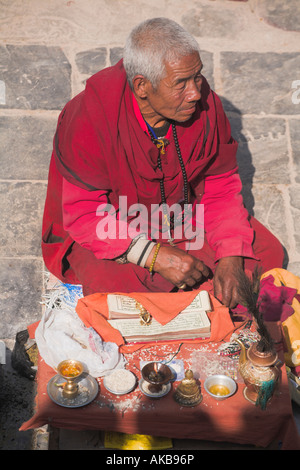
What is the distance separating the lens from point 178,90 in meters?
3.56

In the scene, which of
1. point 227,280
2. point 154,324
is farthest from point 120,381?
point 227,280

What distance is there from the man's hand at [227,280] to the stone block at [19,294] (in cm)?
130

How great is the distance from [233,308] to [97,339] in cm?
88

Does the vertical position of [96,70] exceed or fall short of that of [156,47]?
it falls short

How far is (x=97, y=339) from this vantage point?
3.55m

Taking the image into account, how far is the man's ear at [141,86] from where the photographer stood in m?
3.55

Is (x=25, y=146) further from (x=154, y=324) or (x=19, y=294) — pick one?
(x=154, y=324)

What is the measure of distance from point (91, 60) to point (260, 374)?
3648 mm

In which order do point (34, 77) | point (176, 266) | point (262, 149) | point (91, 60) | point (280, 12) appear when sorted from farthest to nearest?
point (280, 12)
point (91, 60)
point (34, 77)
point (262, 149)
point (176, 266)

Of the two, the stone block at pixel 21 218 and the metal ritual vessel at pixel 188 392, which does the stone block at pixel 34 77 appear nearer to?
the stone block at pixel 21 218

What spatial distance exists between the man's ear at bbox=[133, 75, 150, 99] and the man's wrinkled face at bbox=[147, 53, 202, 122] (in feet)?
0.06

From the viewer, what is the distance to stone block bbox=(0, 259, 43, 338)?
14.2 feet

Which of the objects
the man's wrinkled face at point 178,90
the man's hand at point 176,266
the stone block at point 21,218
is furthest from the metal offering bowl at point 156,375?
the stone block at point 21,218
